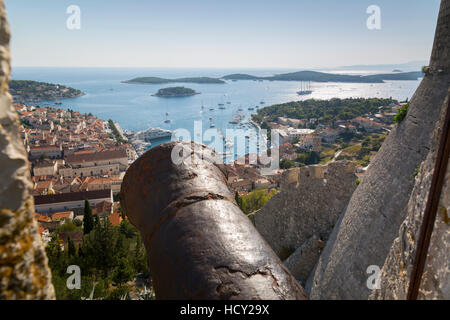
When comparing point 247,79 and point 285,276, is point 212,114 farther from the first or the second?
point 247,79

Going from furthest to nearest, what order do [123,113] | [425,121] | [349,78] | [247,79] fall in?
[247,79]
[349,78]
[123,113]
[425,121]

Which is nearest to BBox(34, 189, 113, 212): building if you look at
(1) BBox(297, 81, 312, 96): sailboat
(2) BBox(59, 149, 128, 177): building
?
(2) BBox(59, 149, 128, 177): building

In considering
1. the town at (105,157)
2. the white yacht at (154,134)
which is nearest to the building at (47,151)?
the town at (105,157)

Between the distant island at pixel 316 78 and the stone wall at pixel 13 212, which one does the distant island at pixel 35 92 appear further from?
the stone wall at pixel 13 212

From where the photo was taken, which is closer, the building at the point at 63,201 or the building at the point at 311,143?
the building at the point at 63,201

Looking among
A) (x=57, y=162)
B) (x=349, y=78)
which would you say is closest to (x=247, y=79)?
(x=349, y=78)
